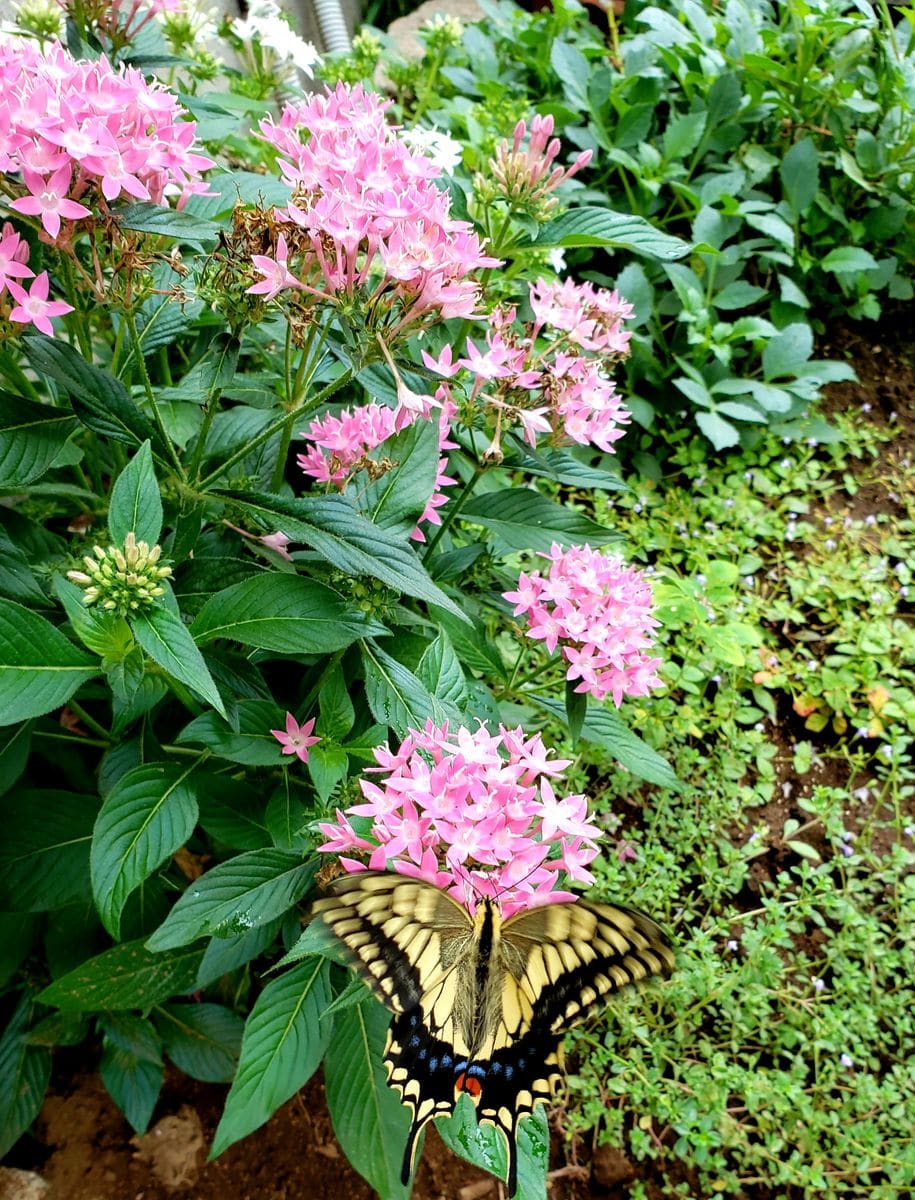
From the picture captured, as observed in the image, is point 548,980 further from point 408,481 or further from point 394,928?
point 408,481

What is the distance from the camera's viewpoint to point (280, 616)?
1.13 metres

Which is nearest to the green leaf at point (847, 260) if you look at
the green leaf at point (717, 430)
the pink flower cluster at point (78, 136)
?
the green leaf at point (717, 430)

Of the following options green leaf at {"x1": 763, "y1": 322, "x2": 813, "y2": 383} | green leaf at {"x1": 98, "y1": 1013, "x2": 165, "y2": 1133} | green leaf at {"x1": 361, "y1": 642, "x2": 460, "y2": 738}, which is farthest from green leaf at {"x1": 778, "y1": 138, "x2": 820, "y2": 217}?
green leaf at {"x1": 98, "y1": 1013, "x2": 165, "y2": 1133}

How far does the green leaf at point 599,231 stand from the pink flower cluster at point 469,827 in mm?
843

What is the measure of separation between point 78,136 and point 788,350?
2.41 m

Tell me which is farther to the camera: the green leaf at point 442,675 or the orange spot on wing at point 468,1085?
the green leaf at point 442,675

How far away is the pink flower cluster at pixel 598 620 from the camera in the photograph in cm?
134

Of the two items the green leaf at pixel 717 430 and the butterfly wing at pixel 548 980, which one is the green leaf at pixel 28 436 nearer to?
the butterfly wing at pixel 548 980

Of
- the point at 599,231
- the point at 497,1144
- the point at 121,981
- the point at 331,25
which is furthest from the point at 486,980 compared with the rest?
the point at 331,25

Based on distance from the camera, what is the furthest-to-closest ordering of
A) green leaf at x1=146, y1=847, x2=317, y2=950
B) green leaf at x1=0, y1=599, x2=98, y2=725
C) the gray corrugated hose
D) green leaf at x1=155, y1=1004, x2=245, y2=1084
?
the gray corrugated hose
green leaf at x1=155, y1=1004, x2=245, y2=1084
green leaf at x1=146, y1=847, x2=317, y2=950
green leaf at x1=0, y1=599, x2=98, y2=725

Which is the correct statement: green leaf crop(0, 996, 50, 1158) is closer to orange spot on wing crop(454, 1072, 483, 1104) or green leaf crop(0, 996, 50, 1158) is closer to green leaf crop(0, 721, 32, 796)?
green leaf crop(0, 721, 32, 796)

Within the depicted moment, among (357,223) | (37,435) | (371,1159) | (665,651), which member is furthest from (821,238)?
(371,1159)

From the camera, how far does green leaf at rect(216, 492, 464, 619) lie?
3.54 ft

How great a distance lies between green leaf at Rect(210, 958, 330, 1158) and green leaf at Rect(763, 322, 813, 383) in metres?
2.39
